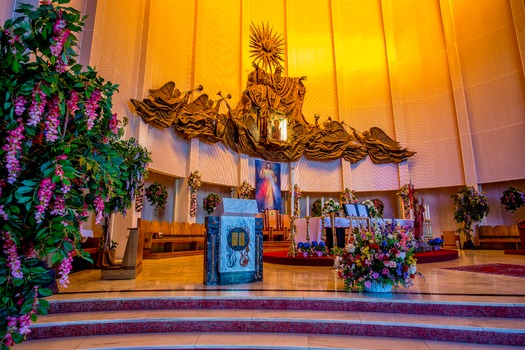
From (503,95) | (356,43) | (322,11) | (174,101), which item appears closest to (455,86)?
(503,95)

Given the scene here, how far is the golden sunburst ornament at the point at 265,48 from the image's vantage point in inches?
514

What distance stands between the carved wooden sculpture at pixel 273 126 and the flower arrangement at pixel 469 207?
262cm

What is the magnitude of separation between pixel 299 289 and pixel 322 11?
14805 millimetres

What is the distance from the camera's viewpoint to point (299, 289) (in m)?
3.28

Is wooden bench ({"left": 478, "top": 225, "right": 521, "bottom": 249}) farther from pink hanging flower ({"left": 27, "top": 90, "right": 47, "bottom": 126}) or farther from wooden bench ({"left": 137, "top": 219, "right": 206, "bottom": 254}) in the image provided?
pink hanging flower ({"left": 27, "top": 90, "right": 47, "bottom": 126})

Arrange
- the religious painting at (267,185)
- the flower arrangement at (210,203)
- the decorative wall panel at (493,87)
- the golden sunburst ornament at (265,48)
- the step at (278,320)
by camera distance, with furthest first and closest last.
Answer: the golden sunburst ornament at (265,48), the religious painting at (267,185), the flower arrangement at (210,203), the decorative wall panel at (493,87), the step at (278,320)

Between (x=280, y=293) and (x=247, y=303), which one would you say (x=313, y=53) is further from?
(x=247, y=303)

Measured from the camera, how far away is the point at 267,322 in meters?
2.57

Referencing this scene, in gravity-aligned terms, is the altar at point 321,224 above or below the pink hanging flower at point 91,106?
below

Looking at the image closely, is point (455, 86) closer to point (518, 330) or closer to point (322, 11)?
point (322, 11)

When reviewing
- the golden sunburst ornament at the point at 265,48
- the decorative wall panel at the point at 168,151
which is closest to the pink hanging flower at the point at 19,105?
the decorative wall panel at the point at 168,151

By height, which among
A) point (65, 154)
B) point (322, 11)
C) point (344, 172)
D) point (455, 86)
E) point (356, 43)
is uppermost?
point (322, 11)

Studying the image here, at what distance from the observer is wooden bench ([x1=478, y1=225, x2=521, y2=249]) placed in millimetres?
9891

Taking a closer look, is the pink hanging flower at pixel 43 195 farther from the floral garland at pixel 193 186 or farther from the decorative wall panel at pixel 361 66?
the decorative wall panel at pixel 361 66
